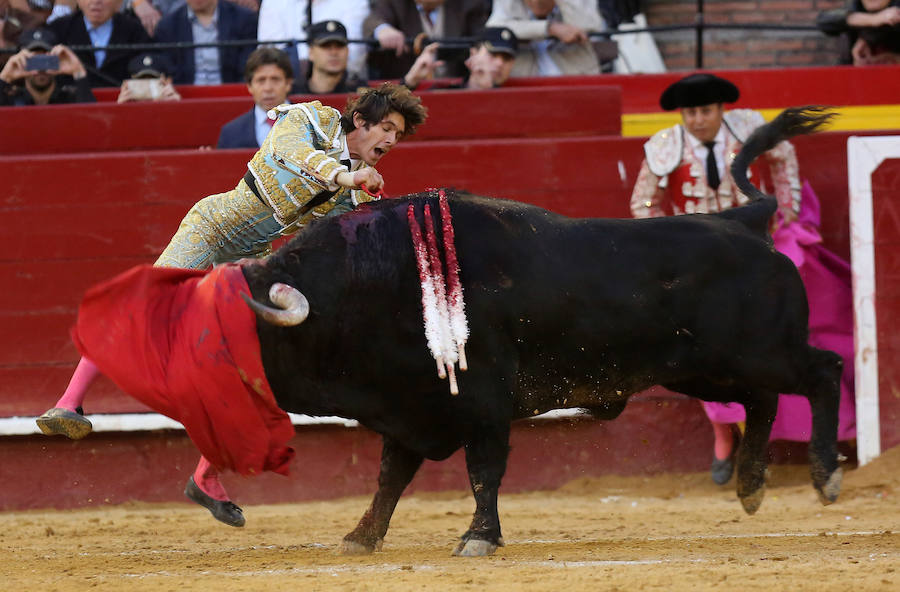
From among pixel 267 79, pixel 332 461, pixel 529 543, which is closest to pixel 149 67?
pixel 267 79

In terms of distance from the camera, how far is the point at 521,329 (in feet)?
14.1

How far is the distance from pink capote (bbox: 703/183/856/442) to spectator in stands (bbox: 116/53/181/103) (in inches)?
113

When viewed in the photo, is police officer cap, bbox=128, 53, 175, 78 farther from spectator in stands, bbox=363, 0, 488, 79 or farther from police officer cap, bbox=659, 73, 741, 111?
police officer cap, bbox=659, 73, 741, 111

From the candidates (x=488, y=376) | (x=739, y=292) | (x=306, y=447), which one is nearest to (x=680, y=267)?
(x=739, y=292)

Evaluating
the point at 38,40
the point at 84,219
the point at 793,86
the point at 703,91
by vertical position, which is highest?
the point at 38,40

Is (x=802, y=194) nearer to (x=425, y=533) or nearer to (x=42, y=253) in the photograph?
(x=425, y=533)

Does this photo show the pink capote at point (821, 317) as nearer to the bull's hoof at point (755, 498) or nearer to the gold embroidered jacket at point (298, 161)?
the bull's hoof at point (755, 498)

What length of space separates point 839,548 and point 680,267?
3.18 ft

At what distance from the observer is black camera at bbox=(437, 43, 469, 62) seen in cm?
719

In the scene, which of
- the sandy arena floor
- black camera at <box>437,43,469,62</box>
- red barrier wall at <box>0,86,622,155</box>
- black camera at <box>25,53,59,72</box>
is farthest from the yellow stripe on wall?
black camera at <box>25,53,59,72</box>

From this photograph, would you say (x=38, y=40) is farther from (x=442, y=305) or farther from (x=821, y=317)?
(x=821, y=317)

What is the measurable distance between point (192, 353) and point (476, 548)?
1008 millimetres

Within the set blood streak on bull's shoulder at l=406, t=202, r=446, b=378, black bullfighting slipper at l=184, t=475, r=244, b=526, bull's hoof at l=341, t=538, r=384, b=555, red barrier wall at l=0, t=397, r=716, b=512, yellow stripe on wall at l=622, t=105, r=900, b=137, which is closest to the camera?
blood streak on bull's shoulder at l=406, t=202, r=446, b=378

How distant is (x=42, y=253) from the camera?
20.3 feet
